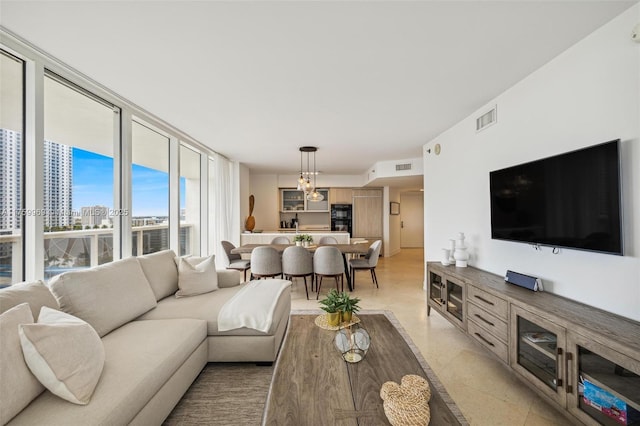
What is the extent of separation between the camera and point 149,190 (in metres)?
3.75

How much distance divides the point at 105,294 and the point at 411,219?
32.2 feet

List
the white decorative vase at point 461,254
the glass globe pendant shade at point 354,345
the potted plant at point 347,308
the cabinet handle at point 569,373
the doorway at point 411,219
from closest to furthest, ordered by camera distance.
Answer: the cabinet handle at point 569,373
the glass globe pendant shade at point 354,345
the potted plant at point 347,308
the white decorative vase at point 461,254
the doorway at point 411,219

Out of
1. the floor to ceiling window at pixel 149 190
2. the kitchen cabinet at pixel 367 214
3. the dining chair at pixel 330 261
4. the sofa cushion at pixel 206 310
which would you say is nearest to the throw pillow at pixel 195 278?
the sofa cushion at pixel 206 310

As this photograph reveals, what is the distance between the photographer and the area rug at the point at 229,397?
1770 mm

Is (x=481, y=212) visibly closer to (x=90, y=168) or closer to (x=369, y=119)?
(x=369, y=119)

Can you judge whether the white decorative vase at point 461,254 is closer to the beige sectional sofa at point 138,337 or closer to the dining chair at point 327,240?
the beige sectional sofa at point 138,337

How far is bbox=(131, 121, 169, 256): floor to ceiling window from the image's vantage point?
3428mm

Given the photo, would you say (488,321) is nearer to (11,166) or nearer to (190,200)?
(11,166)

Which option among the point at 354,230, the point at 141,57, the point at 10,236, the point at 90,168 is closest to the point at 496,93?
the point at 141,57

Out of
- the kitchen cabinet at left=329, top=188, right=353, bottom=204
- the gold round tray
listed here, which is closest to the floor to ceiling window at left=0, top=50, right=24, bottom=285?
the gold round tray

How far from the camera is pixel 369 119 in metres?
3.57

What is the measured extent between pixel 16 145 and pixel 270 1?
87.6 inches

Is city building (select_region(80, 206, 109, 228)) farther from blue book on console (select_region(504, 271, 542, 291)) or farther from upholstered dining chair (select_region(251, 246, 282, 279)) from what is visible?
blue book on console (select_region(504, 271, 542, 291))

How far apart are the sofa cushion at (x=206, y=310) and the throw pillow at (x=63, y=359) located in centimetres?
93
